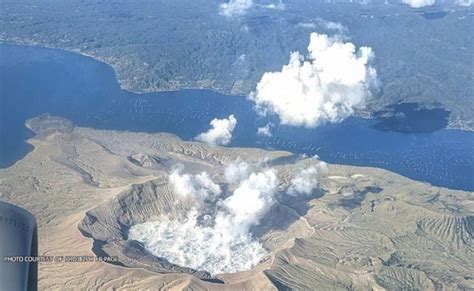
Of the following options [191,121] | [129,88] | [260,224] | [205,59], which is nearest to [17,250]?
[260,224]

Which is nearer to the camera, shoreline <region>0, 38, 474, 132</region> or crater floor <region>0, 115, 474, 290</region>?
crater floor <region>0, 115, 474, 290</region>

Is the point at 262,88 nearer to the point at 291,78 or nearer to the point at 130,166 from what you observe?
the point at 291,78

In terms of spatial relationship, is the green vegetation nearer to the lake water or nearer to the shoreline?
the shoreline

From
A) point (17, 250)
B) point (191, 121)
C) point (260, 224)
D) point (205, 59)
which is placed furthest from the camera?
point (205, 59)

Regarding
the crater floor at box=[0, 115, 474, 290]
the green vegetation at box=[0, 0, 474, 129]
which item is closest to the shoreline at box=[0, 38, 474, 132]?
the green vegetation at box=[0, 0, 474, 129]

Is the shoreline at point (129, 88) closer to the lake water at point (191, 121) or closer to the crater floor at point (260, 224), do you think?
the lake water at point (191, 121)

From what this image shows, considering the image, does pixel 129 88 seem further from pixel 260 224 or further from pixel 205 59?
pixel 260 224
